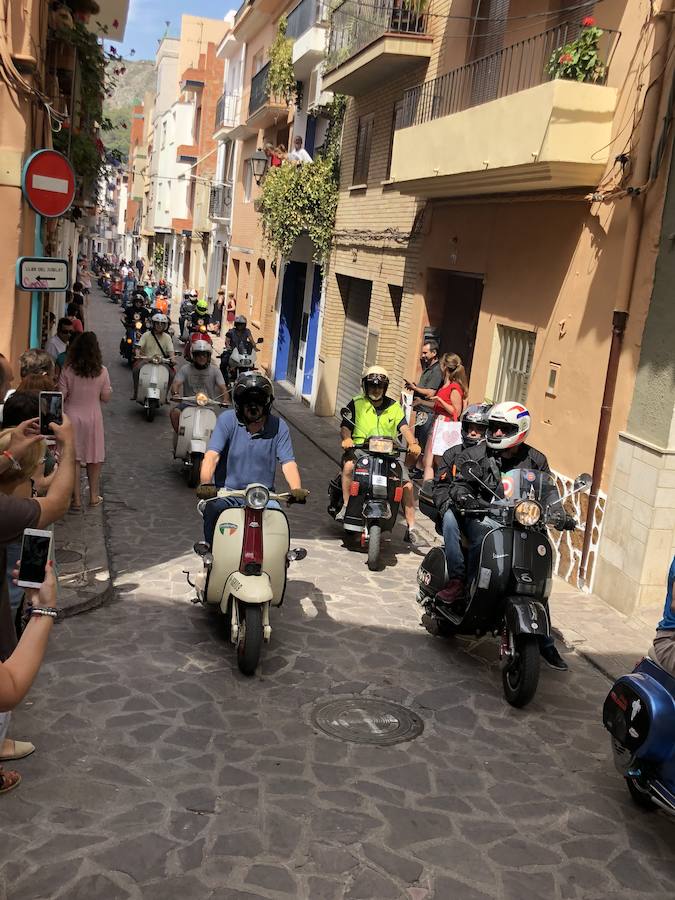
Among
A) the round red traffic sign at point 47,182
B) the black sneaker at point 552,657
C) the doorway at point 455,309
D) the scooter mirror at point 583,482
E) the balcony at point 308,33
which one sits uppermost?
the balcony at point 308,33

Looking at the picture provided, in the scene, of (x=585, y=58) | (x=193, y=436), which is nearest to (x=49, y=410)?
(x=585, y=58)

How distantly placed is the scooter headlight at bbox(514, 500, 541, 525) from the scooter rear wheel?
1.67m

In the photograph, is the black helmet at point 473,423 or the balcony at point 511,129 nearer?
the black helmet at point 473,423

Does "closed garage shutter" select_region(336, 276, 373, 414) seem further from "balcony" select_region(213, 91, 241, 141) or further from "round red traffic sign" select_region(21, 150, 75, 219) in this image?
"balcony" select_region(213, 91, 241, 141)

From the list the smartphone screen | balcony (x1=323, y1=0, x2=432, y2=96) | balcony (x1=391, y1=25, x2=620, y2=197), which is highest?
balcony (x1=323, y1=0, x2=432, y2=96)

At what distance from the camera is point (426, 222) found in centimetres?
1402

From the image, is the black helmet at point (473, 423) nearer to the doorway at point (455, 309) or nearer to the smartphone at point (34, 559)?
the smartphone at point (34, 559)

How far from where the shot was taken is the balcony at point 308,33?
1988 cm

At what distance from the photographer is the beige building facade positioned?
8.44m

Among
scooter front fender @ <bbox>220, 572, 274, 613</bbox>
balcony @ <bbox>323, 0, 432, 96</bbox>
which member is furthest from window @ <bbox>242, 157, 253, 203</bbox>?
scooter front fender @ <bbox>220, 572, 274, 613</bbox>

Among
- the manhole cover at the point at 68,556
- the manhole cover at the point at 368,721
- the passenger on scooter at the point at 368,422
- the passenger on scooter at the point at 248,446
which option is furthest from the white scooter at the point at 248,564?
the passenger on scooter at the point at 368,422

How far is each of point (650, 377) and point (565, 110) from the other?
9.00 feet

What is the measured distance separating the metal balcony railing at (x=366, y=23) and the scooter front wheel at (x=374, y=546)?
29.0 ft

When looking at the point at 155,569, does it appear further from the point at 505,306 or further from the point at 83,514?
the point at 505,306
